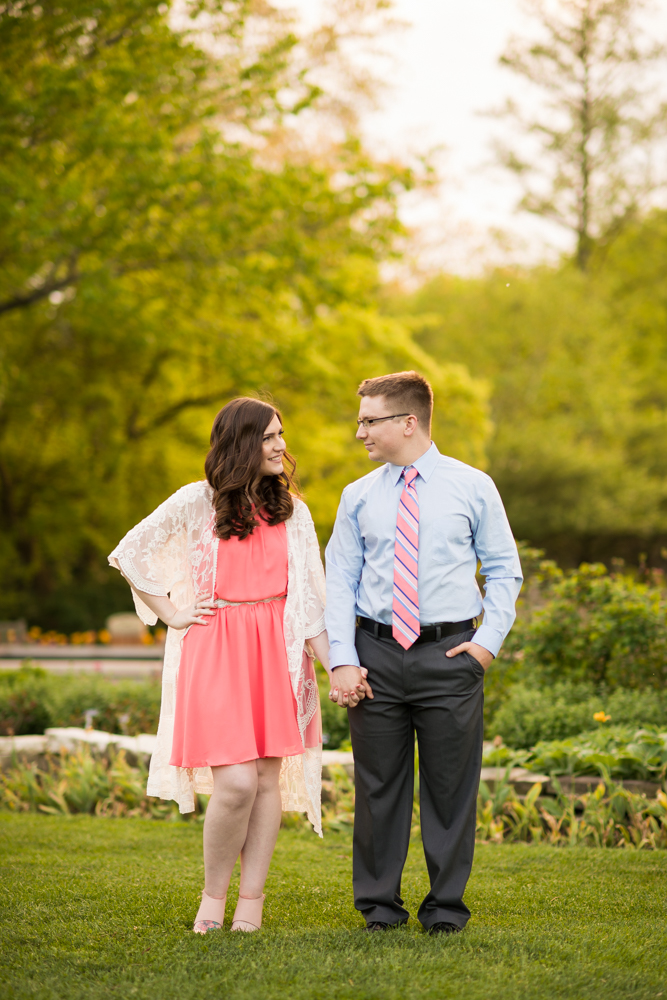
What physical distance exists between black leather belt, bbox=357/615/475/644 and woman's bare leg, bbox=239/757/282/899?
0.60 meters

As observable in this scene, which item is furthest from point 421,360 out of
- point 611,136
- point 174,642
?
point 174,642

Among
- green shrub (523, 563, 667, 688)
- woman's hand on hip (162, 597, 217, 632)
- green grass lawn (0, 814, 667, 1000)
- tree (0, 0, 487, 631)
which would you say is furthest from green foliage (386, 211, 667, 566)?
woman's hand on hip (162, 597, 217, 632)

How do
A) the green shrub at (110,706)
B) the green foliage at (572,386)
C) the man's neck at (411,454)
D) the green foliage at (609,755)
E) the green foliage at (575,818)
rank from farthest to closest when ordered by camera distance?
the green foliage at (572,386), the green shrub at (110,706), the green foliage at (609,755), the green foliage at (575,818), the man's neck at (411,454)

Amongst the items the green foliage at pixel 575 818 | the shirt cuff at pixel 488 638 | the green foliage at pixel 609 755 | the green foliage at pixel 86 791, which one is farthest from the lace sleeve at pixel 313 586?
the green foliage at pixel 86 791

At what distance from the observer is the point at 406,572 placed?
3221 millimetres

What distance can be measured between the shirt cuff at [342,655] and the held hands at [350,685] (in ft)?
0.05

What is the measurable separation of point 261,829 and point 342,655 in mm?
714

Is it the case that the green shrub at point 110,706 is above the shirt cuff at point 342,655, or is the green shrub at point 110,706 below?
below

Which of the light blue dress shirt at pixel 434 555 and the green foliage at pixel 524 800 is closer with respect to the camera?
the light blue dress shirt at pixel 434 555

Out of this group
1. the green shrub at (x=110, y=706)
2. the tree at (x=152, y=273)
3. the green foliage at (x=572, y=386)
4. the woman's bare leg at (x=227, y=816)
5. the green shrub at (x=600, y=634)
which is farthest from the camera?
the green foliage at (x=572, y=386)

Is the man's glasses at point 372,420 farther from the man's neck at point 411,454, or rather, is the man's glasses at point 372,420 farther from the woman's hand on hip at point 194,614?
the woman's hand on hip at point 194,614

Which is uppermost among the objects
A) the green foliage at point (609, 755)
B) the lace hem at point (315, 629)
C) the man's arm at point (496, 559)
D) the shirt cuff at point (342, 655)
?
the man's arm at point (496, 559)

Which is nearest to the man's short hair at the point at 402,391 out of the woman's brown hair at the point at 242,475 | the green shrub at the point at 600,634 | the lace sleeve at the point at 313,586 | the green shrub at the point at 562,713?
the woman's brown hair at the point at 242,475

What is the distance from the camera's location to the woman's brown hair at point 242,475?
11.0 feet
